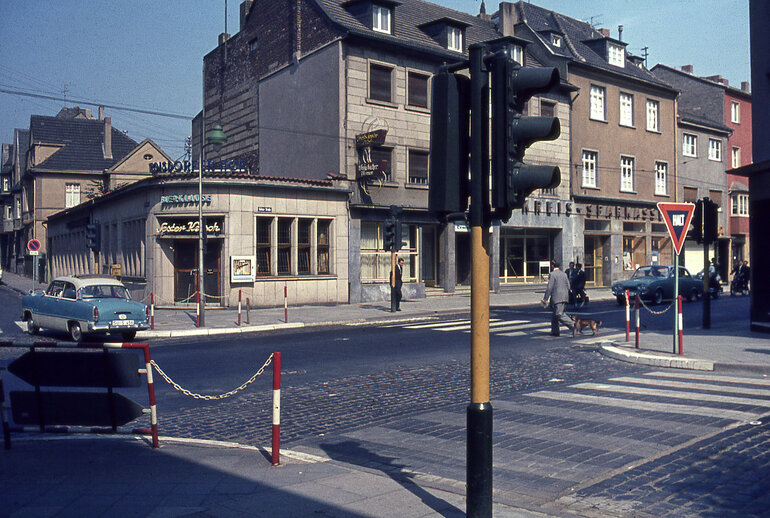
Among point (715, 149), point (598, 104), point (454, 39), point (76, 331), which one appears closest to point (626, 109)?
point (598, 104)

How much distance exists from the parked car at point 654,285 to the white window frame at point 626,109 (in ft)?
41.8

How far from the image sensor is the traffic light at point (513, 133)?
4.39m

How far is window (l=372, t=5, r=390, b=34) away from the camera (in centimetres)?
3058

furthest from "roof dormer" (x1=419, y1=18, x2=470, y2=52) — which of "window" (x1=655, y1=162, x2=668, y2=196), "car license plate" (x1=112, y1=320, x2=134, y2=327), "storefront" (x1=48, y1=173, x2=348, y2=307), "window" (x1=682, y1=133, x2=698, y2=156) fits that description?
"car license plate" (x1=112, y1=320, x2=134, y2=327)

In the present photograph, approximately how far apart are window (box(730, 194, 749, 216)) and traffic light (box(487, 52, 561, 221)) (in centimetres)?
4879

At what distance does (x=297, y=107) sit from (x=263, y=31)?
5.42 metres

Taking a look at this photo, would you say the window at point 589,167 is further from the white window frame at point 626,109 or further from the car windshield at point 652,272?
the car windshield at point 652,272

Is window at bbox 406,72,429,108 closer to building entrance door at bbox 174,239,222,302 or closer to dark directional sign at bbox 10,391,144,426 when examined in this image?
building entrance door at bbox 174,239,222,302

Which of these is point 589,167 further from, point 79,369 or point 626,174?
point 79,369

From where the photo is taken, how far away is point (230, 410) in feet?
29.6

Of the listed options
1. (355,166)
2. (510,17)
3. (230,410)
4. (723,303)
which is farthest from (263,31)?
(230,410)

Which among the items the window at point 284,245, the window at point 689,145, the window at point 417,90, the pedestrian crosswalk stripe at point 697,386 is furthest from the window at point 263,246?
the window at point 689,145

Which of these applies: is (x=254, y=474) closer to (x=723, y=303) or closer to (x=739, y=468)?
(x=739, y=468)

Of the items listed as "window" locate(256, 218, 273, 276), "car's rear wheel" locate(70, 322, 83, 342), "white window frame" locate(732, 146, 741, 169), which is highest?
"white window frame" locate(732, 146, 741, 169)
